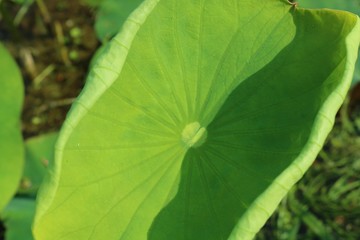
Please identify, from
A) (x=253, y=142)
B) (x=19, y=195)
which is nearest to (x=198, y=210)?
(x=253, y=142)

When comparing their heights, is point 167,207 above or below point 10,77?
above

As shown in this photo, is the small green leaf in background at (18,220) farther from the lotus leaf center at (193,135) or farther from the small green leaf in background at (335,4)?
the small green leaf in background at (335,4)

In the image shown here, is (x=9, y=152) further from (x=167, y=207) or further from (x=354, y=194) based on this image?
(x=354, y=194)

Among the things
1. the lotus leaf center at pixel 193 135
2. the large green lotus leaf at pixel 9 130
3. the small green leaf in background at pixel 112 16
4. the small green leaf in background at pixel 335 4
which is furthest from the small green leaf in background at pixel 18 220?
the small green leaf in background at pixel 335 4

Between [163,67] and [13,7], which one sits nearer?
[163,67]

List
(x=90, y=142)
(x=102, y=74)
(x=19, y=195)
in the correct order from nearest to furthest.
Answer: (x=102, y=74) < (x=90, y=142) < (x=19, y=195)

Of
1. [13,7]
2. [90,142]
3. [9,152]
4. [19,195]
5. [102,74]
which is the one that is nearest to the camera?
[102,74]

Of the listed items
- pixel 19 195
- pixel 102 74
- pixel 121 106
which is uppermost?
pixel 102 74
